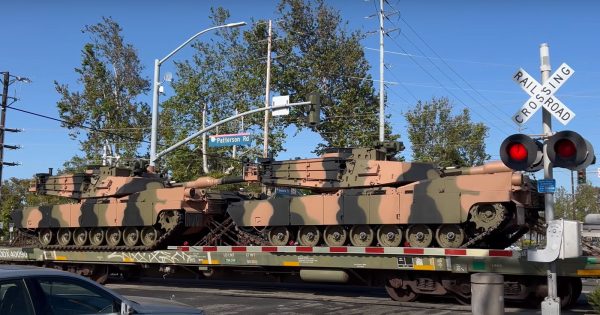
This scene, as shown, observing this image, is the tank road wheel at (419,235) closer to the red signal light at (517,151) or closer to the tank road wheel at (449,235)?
the tank road wheel at (449,235)

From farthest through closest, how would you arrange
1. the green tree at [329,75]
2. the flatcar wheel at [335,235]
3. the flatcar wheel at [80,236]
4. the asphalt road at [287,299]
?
the green tree at [329,75] → the flatcar wheel at [80,236] → the flatcar wheel at [335,235] → the asphalt road at [287,299]

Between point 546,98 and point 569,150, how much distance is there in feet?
2.61

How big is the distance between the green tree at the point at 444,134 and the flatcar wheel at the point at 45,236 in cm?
2284

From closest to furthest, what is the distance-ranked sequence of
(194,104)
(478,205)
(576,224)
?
(576,224) → (478,205) → (194,104)

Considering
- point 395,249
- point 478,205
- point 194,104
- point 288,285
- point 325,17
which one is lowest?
point 288,285

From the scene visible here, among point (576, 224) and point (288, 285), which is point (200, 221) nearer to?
point (288, 285)

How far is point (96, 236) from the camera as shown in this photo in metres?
18.9

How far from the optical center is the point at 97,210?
1844cm

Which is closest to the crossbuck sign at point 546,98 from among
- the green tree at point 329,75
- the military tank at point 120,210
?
the military tank at point 120,210

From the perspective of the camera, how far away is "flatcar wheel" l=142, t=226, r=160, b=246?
57.6 feet

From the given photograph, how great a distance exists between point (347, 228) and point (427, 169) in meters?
2.27

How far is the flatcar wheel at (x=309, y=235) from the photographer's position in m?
15.2

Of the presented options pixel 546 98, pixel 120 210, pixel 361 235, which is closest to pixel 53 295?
pixel 546 98

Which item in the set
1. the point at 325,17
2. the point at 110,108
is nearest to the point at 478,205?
the point at 325,17
